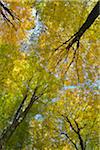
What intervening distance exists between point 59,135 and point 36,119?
1652 millimetres

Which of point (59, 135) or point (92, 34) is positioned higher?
point (59, 135)

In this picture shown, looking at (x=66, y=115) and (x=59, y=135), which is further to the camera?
(x=59, y=135)

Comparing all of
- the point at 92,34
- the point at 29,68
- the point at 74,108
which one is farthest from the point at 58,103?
the point at 92,34

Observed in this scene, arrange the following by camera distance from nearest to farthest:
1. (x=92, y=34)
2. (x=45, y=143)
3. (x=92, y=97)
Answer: (x=92, y=34) < (x=92, y=97) < (x=45, y=143)

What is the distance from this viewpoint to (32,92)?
1484 cm

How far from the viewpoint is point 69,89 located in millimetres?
16203

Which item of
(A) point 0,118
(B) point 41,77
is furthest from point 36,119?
(B) point 41,77

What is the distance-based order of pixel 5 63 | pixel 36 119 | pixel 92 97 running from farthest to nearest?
1. pixel 36 119
2. pixel 92 97
3. pixel 5 63

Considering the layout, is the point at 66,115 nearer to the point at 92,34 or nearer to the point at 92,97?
the point at 92,97

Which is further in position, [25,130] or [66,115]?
[25,130]

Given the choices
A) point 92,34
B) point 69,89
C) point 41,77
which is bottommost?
point 92,34

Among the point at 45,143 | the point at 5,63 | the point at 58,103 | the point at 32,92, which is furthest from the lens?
the point at 45,143

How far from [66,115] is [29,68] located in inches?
186

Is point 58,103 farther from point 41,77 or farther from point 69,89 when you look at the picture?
point 41,77
